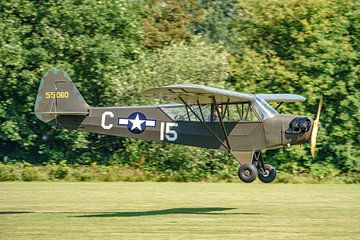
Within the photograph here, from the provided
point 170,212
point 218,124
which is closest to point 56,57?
point 218,124

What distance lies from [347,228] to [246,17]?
22249 mm

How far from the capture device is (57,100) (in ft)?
73.0

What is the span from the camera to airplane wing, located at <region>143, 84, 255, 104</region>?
1850 cm

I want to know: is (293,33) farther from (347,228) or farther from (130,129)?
(347,228)

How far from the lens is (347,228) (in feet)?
54.3

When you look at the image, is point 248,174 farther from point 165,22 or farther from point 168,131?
point 165,22

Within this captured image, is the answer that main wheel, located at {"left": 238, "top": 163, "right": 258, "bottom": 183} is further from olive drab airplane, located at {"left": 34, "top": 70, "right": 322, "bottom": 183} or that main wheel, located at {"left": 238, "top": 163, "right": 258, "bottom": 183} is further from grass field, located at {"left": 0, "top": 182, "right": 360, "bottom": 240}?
grass field, located at {"left": 0, "top": 182, "right": 360, "bottom": 240}

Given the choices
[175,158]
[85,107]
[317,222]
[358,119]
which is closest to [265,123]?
[317,222]

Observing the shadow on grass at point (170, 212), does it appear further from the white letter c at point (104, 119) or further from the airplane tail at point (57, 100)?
the airplane tail at point (57, 100)

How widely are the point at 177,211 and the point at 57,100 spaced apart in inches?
186

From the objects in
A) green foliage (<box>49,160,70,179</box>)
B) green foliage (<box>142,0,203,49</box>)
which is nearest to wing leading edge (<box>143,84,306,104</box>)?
green foliage (<box>49,160,70,179</box>)

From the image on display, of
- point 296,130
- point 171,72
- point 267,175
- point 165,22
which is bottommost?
point 267,175

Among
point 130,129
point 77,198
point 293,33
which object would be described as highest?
point 293,33

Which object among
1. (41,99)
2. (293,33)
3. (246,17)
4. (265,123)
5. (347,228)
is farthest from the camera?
(246,17)
